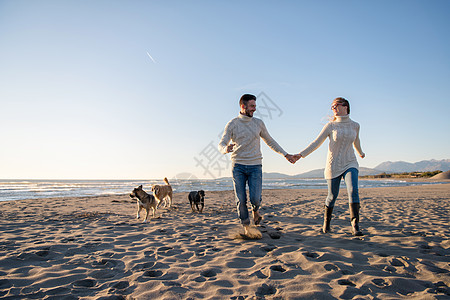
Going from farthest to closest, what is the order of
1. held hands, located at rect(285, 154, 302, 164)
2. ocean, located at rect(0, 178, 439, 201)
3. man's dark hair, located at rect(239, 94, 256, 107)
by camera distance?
ocean, located at rect(0, 178, 439, 201) < held hands, located at rect(285, 154, 302, 164) < man's dark hair, located at rect(239, 94, 256, 107)

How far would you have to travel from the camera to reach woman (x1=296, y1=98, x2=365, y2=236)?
4023 millimetres

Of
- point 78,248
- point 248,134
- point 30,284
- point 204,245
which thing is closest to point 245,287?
point 204,245

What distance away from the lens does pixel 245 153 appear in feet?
13.1

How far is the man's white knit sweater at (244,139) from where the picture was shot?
3977 millimetres

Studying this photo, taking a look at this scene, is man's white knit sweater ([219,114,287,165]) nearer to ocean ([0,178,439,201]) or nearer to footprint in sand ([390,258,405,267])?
footprint in sand ([390,258,405,267])

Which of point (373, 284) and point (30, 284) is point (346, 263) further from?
point (30, 284)

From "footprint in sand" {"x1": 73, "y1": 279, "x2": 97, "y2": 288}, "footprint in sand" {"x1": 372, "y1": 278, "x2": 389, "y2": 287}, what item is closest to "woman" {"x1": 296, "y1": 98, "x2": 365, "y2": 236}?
"footprint in sand" {"x1": 372, "y1": 278, "x2": 389, "y2": 287}

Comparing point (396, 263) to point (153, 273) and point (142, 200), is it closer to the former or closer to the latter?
point (153, 273)

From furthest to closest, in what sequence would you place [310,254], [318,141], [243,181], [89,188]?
[89,188]
[318,141]
[243,181]
[310,254]

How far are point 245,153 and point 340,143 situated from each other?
167 cm

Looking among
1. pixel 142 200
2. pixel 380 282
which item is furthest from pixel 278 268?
pixel 142 200

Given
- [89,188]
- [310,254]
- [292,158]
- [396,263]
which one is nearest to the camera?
[396,263]

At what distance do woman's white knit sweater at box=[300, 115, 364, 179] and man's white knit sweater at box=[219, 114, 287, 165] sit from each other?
122 cm

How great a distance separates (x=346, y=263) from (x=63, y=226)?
5.52m
